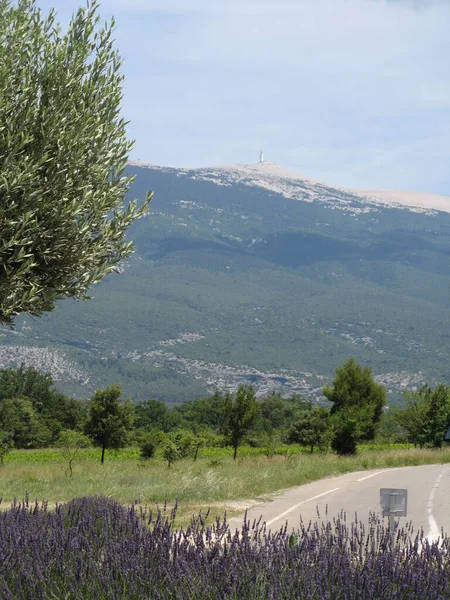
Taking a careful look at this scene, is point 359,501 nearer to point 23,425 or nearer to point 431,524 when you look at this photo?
point 431,524

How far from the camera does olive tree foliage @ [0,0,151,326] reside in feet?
31.2

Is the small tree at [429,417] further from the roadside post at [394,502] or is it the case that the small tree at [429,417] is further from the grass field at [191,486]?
the roadside post at [394,502]

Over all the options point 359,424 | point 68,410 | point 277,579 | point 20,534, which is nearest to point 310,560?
point 277,579

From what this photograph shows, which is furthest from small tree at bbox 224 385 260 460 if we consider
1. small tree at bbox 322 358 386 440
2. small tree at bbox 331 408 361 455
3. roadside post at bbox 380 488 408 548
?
roadside post at bbox 380 488 408 548

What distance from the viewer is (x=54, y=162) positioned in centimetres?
1002

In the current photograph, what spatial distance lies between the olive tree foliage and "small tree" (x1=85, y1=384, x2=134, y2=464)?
38866 millimetres

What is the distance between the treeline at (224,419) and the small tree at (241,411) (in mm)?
60

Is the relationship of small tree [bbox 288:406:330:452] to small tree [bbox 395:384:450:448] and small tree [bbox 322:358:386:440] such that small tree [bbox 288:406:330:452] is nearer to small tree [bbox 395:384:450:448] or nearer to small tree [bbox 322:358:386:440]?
small tree [bbox 395:384:450:448]

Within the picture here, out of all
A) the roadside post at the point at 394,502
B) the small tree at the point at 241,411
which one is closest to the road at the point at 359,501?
the roadside post at the point at 394,502

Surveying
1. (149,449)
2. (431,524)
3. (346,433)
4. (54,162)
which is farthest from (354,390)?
(54,162)

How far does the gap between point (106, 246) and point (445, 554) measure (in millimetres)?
6456

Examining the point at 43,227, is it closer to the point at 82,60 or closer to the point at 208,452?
the point at 82,60

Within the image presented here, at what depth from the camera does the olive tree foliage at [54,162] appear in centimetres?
952

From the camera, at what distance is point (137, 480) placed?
2591 centimetres
